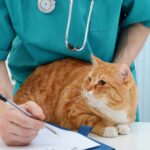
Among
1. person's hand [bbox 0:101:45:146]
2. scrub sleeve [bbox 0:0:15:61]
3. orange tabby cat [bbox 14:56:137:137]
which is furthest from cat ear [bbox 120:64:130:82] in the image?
scrub sleeve [bbox 0:0:15:61]

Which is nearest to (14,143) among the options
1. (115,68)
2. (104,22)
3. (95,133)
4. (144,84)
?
(95,133)

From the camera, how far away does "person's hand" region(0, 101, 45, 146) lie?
81 centimetres

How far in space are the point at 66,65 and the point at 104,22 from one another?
0.60ft

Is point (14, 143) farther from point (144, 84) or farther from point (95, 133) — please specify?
point (144, 84)

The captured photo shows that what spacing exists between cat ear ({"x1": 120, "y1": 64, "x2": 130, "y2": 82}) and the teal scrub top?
Result: 171 mm

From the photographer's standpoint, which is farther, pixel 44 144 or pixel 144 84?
pixel 144 84

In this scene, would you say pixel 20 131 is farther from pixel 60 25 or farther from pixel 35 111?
pixel 60 25

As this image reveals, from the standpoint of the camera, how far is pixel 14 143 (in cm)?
85

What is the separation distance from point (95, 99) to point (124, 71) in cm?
11

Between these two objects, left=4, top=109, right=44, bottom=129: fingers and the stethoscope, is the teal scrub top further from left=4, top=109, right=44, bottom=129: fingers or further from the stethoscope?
left=4, top=109, right=44, bottom=129: fingers

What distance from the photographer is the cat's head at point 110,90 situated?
0.95m

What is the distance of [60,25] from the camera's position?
3.45ft

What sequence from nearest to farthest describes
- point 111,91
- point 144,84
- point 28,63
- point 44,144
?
point 44,144 < point 111,91 < point 28,63 < point 144,84

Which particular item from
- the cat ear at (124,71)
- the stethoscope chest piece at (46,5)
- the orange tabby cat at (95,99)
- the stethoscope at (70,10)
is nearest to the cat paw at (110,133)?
the orange tabby cat at (95,99)
